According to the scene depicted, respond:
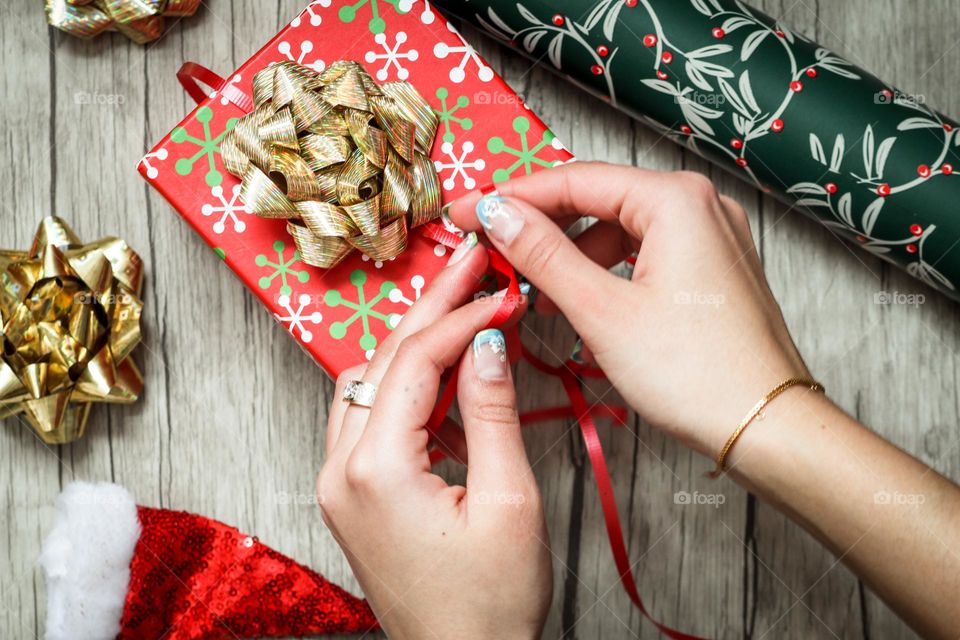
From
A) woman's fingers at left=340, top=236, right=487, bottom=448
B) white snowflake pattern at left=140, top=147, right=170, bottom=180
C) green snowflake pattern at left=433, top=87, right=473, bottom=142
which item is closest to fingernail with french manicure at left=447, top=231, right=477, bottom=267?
woman's fingers at left=340, top=236, right=487, bottom=448

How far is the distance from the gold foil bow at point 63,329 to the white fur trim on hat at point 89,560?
97 mm

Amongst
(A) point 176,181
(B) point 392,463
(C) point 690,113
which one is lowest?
(B) point 392,463

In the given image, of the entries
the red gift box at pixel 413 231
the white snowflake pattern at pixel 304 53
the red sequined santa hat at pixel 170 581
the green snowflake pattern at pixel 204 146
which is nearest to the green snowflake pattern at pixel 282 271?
the red gift box at pixel 413 231

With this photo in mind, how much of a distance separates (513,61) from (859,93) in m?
0.43

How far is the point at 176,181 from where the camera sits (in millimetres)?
859

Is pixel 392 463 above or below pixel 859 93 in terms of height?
below

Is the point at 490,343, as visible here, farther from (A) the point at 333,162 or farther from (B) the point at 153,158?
(B) the point at 153,158

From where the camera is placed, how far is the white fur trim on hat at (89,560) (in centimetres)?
100

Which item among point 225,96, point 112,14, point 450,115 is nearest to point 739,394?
point 450,115

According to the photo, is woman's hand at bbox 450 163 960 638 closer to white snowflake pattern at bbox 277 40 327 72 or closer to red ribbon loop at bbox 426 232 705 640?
red ribbon loop at bbox 426 232 705 640

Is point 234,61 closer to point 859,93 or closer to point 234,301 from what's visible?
point 234,301

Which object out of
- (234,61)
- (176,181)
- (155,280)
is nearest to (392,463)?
(176,181)

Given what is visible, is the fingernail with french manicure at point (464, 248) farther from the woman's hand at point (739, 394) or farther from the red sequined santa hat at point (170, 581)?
the red sequined santa hat at point (170, 581)

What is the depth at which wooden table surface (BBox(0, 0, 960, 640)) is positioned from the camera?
1016 mm
